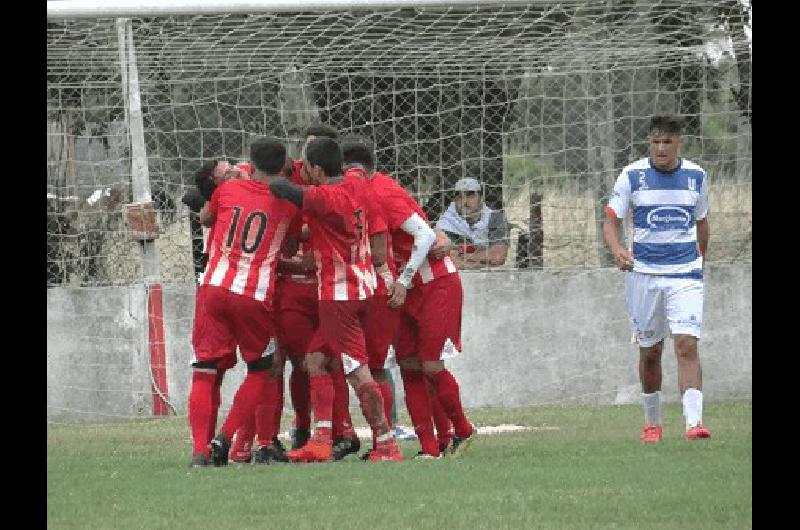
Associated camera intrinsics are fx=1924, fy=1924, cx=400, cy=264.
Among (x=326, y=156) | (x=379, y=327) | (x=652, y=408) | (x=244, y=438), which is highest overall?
(x=326, y=156)

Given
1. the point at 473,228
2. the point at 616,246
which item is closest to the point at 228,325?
the point at 616,246

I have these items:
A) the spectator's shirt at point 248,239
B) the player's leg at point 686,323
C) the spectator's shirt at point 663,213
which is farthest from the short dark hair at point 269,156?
the player's leg at point 686,323

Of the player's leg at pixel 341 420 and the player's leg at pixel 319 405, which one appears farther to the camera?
the player's leg at pixel 341 420

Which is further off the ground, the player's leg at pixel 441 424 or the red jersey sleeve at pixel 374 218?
the red jersey sleeve at pixel 374 218

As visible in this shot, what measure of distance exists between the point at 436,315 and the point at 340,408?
900 mm

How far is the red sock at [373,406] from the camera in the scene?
11000 millimetres

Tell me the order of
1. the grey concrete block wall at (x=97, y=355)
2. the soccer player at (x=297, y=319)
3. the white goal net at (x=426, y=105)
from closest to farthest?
1. the soccer player at (x=297, y=319)
2. the white goal net at (x=426, y=105)
3. the grey concrete block wall at (x=97, y=355)

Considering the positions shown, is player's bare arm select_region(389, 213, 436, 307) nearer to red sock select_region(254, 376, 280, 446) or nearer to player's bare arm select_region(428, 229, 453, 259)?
player's bare arm select_region(428, 229, 453, 259)

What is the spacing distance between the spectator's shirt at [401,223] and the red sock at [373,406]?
83 centimetres

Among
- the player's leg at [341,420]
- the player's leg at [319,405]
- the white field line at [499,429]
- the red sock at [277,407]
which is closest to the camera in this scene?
the player's leg at [319,405]

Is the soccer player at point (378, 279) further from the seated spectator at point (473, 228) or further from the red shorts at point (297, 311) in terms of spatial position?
the seated spectator at point (473, 228)

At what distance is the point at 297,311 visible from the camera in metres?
11.6

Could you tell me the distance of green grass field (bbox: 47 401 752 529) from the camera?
794cm

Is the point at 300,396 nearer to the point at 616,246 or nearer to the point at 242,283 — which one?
the point at 242,283
